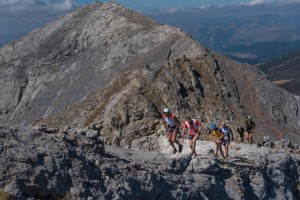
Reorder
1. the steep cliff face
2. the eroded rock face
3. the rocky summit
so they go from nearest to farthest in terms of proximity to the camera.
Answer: the eroded rock face, the rocky summit, the steep cliff face

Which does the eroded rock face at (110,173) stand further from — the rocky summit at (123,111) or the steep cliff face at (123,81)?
the steep cliff face at (123,81)

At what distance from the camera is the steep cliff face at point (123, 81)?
44406mm

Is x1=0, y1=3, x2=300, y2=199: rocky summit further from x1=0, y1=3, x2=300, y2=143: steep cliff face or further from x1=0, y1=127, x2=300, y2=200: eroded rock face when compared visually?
x1=0, y1=3, x2=300, y2=143: steep cliff face

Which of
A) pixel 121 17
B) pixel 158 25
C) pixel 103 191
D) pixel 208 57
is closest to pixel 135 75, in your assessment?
pixel 208 57

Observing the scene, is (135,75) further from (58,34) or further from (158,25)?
(58,34)

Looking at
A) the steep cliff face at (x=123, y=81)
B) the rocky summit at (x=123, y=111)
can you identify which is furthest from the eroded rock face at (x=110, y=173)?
the steep cliff face at (x=123, y=81)

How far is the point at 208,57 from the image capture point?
56625 mm

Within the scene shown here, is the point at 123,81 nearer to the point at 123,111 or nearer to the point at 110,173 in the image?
the point at 123,111

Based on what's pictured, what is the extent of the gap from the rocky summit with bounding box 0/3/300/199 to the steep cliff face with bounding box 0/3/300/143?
0.49 ft

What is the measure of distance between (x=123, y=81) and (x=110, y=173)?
30.3m

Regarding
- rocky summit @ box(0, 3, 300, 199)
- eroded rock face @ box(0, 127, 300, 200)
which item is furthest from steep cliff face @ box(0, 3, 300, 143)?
eroded rock face @ box(0, 127, 300, 200)

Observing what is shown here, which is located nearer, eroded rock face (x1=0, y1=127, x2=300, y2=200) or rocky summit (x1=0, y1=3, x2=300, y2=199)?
eroded rock face (x1=0, y1=127, x2=300, y2=200)

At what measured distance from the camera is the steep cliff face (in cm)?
4441

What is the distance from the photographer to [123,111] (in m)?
41.8
